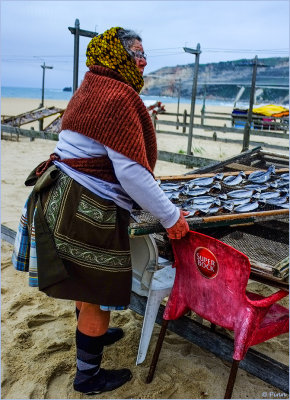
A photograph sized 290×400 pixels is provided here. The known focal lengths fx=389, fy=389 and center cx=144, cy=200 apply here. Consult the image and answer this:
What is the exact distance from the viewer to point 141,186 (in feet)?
6.40

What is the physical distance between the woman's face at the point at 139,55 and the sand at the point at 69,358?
192 centimetres

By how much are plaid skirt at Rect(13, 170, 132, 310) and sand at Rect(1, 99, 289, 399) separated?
Result: 0.73m

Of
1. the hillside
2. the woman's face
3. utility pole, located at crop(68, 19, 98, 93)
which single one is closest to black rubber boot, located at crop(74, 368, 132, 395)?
the woman's face

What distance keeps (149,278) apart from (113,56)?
1.34 meters

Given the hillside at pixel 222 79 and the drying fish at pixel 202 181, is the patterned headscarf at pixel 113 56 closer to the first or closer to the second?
the drying fish at pixel 202 181

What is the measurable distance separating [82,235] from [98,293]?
0.34 meters

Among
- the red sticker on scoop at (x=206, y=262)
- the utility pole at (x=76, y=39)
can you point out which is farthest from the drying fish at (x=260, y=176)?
the utility pole at (x=76, y=39)

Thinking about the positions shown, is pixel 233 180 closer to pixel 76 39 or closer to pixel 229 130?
pixel 76 39

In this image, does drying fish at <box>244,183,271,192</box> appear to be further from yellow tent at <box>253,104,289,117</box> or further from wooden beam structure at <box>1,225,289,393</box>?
yellow tent at <box>253,104,289,117</box>

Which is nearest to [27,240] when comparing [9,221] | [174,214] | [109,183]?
[109,183]

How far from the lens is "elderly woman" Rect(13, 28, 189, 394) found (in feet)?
6.26

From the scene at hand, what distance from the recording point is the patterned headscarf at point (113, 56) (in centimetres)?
198

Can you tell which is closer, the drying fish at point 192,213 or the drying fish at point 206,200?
the drying fish at point 192,213

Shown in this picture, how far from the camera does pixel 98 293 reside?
2115mm
